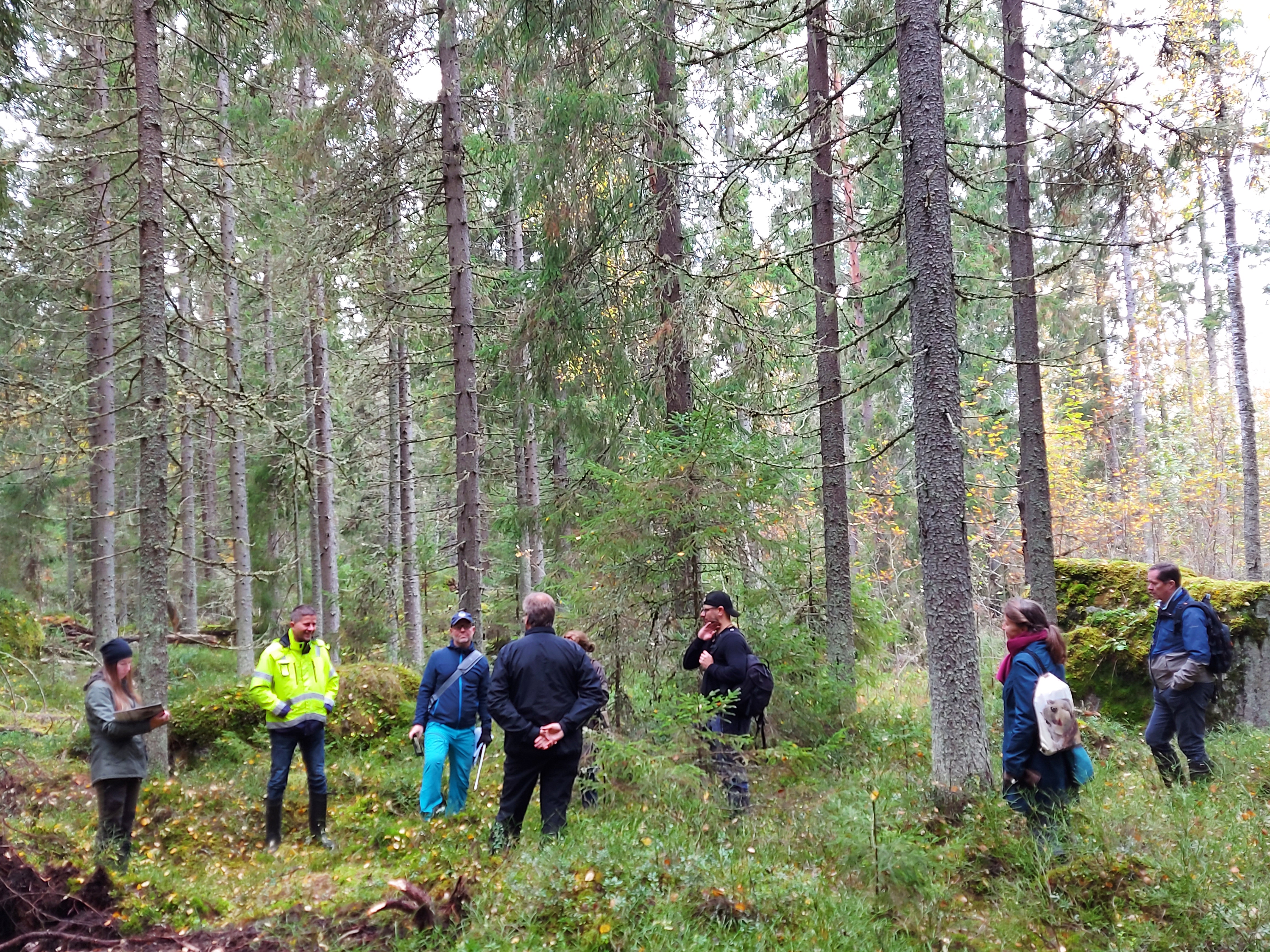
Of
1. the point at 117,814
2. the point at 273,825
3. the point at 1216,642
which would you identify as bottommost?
the point at 273,825

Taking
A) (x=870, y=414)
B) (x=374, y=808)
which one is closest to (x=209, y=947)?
(x=374, y=808)

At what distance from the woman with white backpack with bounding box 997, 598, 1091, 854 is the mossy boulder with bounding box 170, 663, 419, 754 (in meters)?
7.72

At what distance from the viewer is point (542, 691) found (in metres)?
5.73

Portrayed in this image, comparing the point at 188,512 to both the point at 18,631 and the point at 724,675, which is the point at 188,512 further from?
the point at 724,675

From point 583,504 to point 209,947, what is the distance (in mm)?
5965

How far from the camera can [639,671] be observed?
826cm

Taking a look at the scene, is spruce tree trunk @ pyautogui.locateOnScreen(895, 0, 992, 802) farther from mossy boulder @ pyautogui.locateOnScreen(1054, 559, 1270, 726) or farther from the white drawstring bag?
mossy boulder @ pyautogui.locateOnScreen(1054, 559, 1270, 726)

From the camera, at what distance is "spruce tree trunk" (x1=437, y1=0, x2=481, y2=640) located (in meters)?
10.8

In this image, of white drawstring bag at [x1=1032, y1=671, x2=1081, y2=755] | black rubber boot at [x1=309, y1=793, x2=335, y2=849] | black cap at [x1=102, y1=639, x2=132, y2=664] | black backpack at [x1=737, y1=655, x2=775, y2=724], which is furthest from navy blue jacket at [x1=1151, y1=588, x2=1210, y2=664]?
black cap at [x1=102, y1=639, x2=132, y2=664]

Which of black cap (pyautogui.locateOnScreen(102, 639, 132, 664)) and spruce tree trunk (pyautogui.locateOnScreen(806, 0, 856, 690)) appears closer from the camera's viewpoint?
black cap (pyautogui.locateOnScreen(102, 639, 132, 664))

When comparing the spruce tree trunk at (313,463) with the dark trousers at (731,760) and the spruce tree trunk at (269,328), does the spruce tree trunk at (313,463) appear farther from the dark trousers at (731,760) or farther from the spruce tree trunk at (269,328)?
the dark trousers at (731,760)

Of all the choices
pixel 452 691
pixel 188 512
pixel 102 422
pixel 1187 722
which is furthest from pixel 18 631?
pixel 1187 722

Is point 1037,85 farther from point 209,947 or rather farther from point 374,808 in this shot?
point 209,947

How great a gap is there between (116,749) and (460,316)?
6988mm
